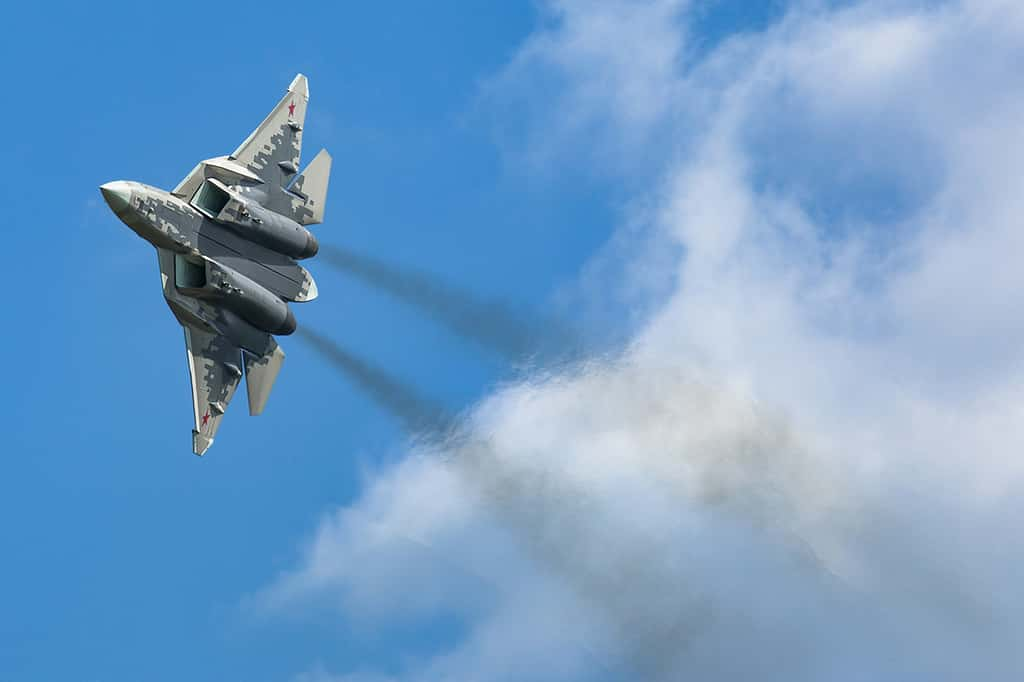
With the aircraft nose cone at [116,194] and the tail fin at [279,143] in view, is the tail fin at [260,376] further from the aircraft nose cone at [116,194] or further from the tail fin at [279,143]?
the aircraft nose cone at [116,194]

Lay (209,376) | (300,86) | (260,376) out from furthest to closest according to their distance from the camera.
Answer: (300,86), (260,376), (209,376)

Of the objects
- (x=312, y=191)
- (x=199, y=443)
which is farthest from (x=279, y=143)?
(x=199, y=443)

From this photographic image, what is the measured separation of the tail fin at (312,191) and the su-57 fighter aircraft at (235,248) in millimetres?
42

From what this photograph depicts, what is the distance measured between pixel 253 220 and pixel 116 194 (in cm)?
569

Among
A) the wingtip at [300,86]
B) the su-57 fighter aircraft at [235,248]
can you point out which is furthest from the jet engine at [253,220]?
the wingtip at [300,86]

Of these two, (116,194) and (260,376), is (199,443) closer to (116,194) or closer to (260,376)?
(260,376)

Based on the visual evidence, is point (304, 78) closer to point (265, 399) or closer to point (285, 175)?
point (285, 175)

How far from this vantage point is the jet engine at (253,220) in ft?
209

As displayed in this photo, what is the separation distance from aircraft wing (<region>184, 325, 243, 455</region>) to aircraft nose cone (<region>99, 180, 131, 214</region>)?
6385 mm

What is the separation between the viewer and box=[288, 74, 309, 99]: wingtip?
7156 cm

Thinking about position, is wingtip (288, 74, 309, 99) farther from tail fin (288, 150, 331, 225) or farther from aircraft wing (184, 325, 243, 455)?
aircraft wing (184, 325, 243, 455)

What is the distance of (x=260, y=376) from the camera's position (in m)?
67.8

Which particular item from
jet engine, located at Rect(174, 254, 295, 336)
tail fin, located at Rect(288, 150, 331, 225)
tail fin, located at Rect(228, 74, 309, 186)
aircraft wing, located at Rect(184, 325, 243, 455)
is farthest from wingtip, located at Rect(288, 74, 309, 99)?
aircraft wing, located at Rect(184, 325, 243, 455)

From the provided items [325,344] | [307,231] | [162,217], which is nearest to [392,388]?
[325,344]
